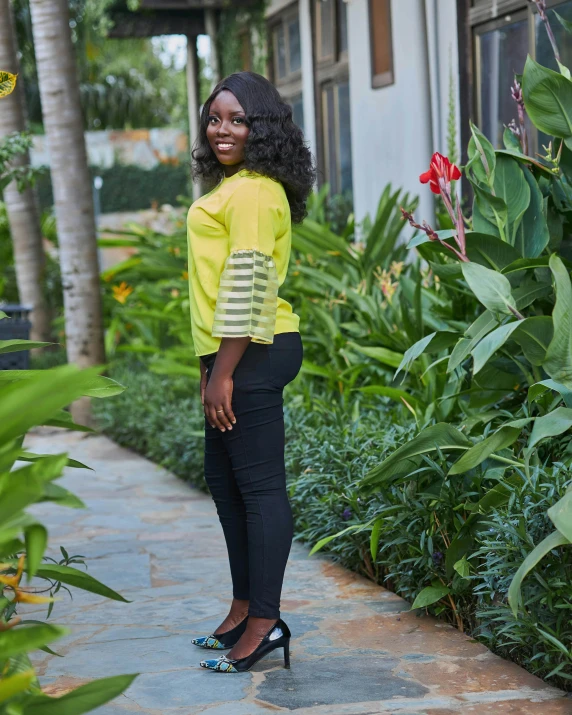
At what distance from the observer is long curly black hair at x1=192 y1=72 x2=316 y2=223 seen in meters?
2.65

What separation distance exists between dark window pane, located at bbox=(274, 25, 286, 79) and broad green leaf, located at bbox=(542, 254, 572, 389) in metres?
7.81

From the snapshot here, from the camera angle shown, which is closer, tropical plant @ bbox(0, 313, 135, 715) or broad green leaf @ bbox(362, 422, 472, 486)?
tropical plant @ bbox(0, 313, 135, 715)

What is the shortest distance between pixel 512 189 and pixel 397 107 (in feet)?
12.3

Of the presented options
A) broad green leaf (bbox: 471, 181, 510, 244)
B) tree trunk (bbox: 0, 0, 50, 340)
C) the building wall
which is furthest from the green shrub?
broad green leaf (bbox: 471, 181, 510, 244)

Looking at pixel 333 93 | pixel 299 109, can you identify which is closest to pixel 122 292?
pixel 333 93

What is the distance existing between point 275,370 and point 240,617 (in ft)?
2.49

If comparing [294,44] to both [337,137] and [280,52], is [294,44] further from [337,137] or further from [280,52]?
[337,137]

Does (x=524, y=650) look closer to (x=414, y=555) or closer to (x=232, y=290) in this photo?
(x=414, y=555)

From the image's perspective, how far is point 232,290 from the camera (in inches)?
102

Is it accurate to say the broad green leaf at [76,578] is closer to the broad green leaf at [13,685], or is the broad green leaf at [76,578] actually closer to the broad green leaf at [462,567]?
the broad green leaf at [13,685]

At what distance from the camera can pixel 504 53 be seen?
5973 millimetres

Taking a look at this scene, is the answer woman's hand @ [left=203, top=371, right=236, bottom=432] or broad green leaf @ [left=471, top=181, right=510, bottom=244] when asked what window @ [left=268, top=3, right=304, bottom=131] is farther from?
woman's hand @ [left=203, top=371, right=236, bottom=432]

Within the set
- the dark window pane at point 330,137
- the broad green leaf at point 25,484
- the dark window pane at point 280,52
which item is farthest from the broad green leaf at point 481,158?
the dark window pane at point 280,52

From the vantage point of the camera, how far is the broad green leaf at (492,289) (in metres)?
2.89
